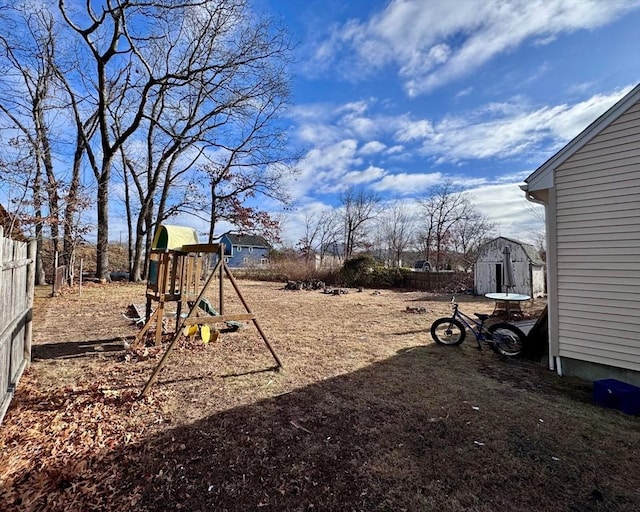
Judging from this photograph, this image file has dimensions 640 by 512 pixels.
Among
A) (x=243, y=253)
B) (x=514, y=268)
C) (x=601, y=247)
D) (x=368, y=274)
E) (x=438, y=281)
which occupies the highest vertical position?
(x=243, y=253)

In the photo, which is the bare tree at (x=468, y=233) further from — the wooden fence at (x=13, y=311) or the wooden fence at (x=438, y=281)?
the wooden fence at (x=13, y=311)

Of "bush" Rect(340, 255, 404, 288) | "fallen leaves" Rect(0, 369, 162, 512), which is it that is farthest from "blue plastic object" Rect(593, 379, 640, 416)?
"bush" Rect(340, 255, 404, 288)

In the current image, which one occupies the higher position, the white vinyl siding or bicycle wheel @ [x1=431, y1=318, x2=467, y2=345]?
the white vinyl siding

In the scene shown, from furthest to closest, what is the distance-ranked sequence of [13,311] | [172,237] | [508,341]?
[172,237], [508,341], [13,311]

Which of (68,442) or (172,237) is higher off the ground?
(172,237)

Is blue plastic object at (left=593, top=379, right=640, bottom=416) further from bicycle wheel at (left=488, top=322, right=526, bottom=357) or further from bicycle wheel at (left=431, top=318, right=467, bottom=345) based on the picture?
bicycle wheel at (left=431, top=318, right=467, bottom=345)

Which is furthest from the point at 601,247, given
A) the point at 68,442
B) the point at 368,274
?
the point at 368,274

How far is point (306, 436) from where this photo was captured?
8.92 feet

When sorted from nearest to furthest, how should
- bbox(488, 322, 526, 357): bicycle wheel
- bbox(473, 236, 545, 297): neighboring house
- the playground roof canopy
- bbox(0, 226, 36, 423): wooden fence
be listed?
bbox(0, 226, 36, 423): wooden fence < bbox(488, 322, 526, 357): bicycle wheel < the playground roof canopy < bbox(473, 236, 545, 297): neighboring house

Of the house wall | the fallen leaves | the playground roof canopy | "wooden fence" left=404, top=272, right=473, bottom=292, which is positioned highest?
the house wall

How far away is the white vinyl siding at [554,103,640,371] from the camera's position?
3783 millimetres

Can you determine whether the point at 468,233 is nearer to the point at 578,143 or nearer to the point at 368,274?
the point at 368,274

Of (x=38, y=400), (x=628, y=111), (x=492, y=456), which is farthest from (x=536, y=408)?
(x=38, y=400)

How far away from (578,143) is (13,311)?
7.19 metres
